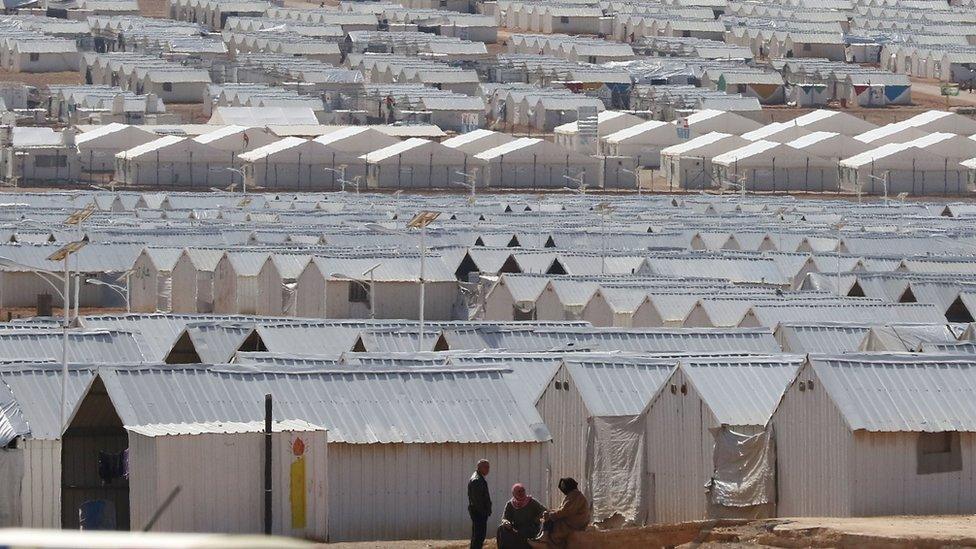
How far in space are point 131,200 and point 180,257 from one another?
33707 millimetres

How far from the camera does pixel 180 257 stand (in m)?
68.0

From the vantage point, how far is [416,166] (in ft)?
394

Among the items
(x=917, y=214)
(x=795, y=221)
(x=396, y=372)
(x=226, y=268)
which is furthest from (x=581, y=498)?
(x=917, y=214)

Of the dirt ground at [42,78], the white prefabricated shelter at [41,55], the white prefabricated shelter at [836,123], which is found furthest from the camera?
the white prefabricated shelter at [41,55]

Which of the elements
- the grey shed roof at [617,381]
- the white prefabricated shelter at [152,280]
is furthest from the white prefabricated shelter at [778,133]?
the grey shed roof at [617,381]

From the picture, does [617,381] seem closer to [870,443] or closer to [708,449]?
[708,449]

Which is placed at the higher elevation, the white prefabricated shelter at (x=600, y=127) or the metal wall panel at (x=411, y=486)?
the white prefabricated shelter at (x=600, y=127)

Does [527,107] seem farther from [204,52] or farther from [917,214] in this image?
[917,214]

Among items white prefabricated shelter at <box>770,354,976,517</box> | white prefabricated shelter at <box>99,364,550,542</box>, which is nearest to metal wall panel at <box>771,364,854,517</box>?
white prefabricated shelter at <box>770,354,976,517</box>

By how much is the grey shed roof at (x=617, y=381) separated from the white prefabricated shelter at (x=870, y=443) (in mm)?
3517

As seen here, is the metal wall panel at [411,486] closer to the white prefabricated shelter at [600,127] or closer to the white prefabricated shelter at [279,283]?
the white prefabricated shelter at [279,283]

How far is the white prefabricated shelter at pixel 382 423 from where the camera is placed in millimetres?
29984

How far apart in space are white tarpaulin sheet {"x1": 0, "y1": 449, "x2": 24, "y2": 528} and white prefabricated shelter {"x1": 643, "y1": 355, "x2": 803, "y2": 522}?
32.4ft

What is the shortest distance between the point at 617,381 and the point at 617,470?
90.9 inches
